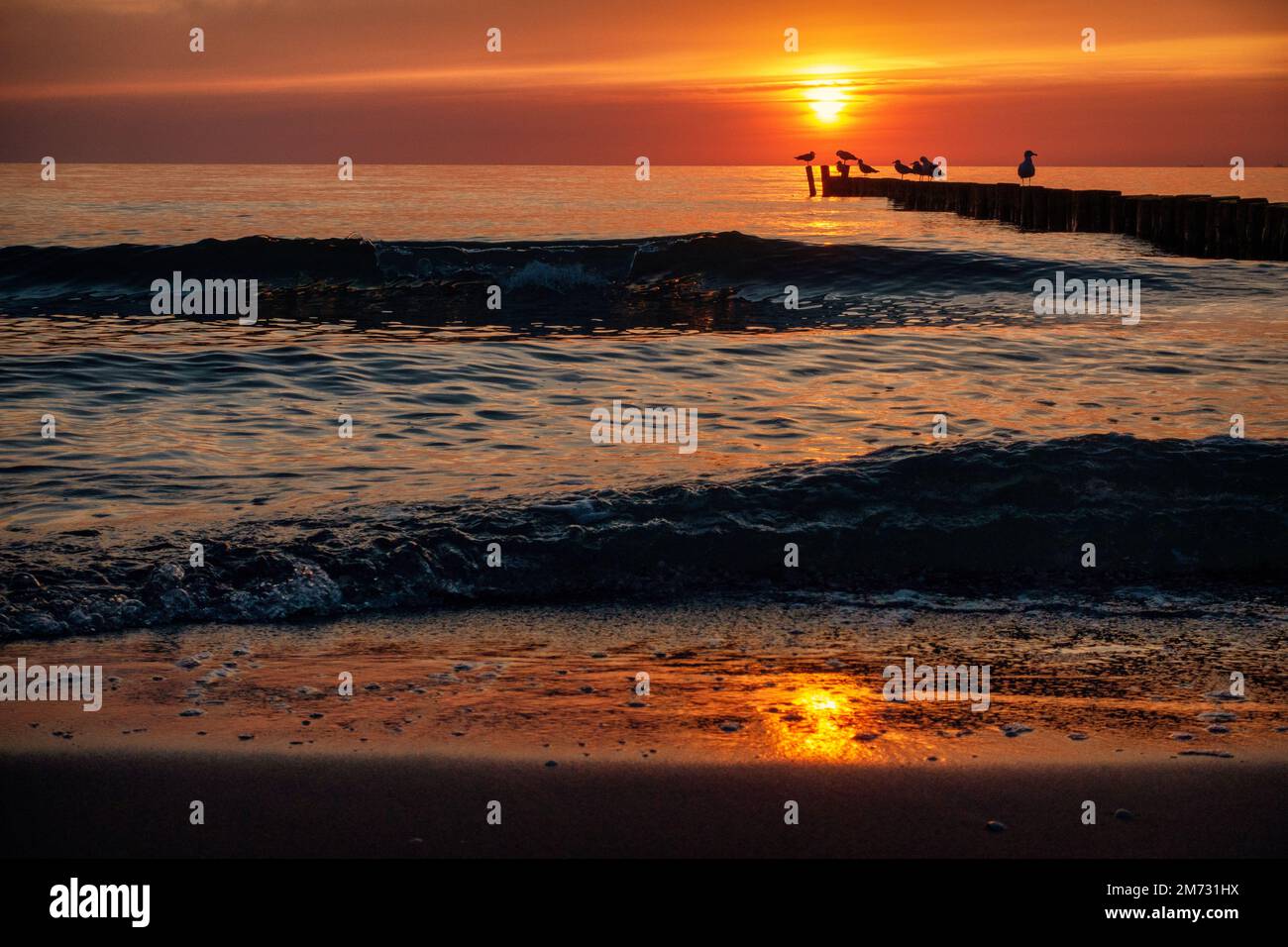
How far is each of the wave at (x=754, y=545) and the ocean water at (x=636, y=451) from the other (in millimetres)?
22

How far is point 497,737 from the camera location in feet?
13.1

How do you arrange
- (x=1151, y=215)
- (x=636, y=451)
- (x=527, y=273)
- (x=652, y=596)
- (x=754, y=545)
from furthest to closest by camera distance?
(x=1151, y=215), (x=527, y=273), (x=636, y=451), (x=754, y=545), (x=652, y=596)

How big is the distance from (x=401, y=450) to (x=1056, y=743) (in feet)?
18.6

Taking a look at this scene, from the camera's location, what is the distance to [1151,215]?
27.1m

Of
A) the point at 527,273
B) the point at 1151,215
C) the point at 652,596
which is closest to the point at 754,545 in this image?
the point at 652,596

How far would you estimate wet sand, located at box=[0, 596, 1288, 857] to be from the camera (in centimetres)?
333

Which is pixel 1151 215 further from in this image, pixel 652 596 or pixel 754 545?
pixel 652 596

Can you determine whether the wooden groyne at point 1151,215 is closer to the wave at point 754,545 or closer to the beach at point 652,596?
the beach at point 652,596

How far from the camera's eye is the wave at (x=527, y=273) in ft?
65.4

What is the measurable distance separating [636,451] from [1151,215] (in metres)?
23.4

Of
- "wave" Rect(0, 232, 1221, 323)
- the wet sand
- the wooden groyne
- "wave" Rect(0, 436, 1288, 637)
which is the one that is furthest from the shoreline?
the wooden groyne

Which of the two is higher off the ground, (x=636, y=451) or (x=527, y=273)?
(x=527, y=273)

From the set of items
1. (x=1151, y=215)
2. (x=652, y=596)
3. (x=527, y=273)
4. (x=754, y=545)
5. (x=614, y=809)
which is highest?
→ (x=1151, y=215)

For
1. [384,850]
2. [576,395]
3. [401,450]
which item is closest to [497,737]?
[384,850]
